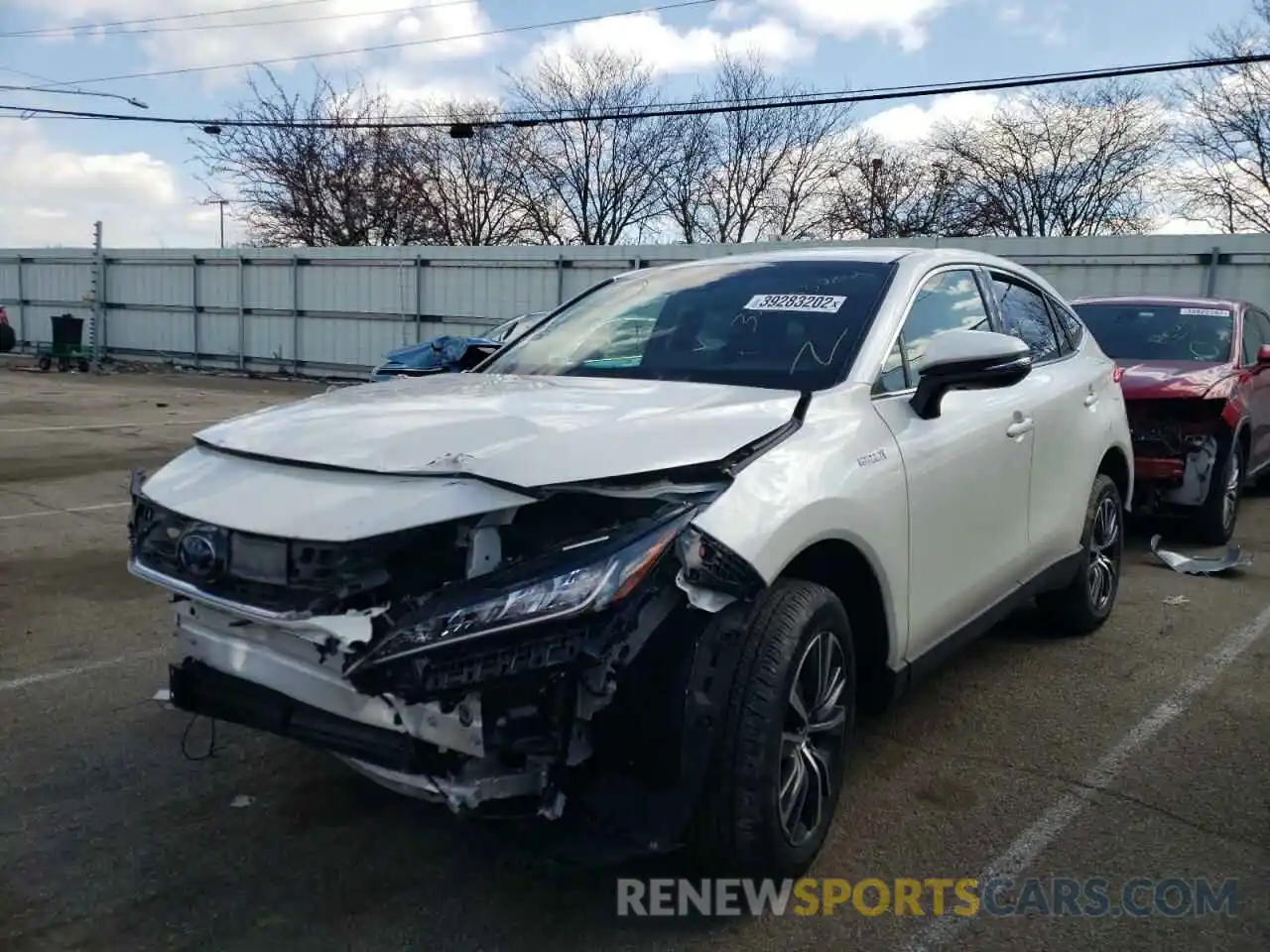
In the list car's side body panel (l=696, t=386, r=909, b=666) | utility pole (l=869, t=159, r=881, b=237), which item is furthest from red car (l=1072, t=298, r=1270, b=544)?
utility pole (l=869, t=159, r=881, b=237)

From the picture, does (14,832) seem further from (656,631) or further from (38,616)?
(38,616)

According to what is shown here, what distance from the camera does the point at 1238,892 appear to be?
9.76ft

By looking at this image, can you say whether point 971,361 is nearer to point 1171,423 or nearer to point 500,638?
point 500,638

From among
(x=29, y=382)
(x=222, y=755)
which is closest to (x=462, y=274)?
(x=29, y=382)

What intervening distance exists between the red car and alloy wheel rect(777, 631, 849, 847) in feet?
15.6

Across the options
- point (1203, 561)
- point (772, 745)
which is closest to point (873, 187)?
point (1203, 561)

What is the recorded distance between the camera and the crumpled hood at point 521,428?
8.59ft

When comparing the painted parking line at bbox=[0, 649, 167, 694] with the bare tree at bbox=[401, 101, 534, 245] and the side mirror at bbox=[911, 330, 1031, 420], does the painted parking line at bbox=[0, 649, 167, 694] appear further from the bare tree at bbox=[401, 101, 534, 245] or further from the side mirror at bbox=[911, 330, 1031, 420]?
the bare tree at bbox=[401, 101, 534, 245]

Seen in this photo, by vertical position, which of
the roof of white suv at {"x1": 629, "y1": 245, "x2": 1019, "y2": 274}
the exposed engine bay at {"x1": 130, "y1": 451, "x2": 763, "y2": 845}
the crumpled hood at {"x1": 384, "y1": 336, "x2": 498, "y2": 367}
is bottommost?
the exposed engine bay at {"x1": 130, "y1": 451, "x2": 763, "y2": 845}

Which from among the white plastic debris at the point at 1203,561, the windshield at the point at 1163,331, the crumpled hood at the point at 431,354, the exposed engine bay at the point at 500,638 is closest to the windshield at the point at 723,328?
the exposed engine bay at the point at 500,638

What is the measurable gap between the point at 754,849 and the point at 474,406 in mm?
1414

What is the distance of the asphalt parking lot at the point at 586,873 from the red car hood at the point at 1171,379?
2.00m

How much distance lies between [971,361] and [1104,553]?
7.96ft

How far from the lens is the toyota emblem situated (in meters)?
2.67
